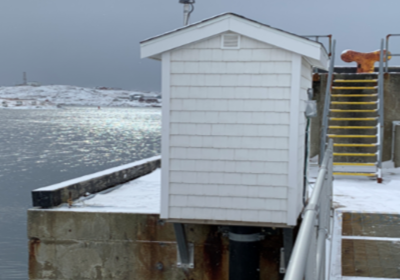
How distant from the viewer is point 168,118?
636 cm

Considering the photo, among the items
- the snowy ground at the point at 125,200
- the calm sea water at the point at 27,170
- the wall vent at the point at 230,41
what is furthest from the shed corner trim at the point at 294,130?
the calm sea water at the point at 27,170

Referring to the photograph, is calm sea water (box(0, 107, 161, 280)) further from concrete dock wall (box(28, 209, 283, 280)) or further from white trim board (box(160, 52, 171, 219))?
white trim board (box(160, 52, 171, 219))

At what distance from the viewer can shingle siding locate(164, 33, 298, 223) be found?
615 centimetres

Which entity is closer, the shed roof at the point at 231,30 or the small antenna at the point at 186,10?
the shed roof at the point at 231,30

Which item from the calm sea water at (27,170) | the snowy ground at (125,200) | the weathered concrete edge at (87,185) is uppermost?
the weathered concrete edge at (87,185)

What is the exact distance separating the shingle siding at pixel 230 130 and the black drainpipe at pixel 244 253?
614 millimetres

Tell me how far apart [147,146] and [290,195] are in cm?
5300

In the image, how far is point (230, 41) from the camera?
6.25m

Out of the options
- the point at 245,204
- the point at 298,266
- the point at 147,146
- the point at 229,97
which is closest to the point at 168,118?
the point at 229,97

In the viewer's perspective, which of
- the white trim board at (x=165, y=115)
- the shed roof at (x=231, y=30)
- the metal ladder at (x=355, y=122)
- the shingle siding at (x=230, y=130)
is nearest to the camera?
the shed roof at (x=231, y=30)

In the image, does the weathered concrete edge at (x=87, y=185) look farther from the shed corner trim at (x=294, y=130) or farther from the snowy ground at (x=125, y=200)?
the shed corner trim at (x=294, y=130)

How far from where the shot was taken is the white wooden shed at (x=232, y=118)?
6.13m

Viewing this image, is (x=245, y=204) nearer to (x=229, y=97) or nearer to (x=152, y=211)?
(x=229, y=97)

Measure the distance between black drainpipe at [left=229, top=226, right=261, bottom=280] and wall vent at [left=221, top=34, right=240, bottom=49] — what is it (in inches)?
95.4
